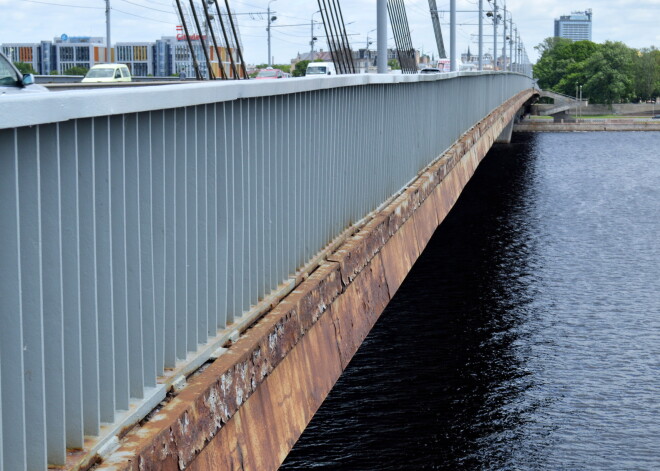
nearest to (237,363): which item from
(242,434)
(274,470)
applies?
(242,434)

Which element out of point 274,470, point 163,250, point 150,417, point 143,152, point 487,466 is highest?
point 143,152

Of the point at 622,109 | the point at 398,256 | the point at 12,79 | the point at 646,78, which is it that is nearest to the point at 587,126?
the point at 622,109

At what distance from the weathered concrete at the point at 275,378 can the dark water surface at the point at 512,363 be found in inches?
398

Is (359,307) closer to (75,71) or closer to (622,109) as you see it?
(75,71)

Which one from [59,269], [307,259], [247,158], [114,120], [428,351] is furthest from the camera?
[428,351]

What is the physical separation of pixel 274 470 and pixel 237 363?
0.56 metres

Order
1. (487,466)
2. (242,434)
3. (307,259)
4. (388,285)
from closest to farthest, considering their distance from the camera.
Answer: (242,434) < (307,259) < (388,285) < (487,466)

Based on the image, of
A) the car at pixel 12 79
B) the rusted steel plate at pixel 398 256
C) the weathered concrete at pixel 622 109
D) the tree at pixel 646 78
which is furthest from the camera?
the tree at pixel 646 78

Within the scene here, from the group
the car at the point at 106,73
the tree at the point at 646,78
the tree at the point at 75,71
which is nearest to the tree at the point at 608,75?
the tree at the point at 646,78

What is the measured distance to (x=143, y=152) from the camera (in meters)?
3.90

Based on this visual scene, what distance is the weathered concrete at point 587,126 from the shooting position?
120188 millimetres

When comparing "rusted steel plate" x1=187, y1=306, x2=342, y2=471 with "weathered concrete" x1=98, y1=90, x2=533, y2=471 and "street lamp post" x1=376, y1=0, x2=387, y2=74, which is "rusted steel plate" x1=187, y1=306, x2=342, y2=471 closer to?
"weathered concrete" x1=98, y1=90, x2=533, y2=471

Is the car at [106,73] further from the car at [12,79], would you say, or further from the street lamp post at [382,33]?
the street lamp post at [382,33]

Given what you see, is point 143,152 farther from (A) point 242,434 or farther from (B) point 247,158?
(B) point 247,158
